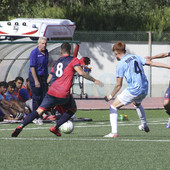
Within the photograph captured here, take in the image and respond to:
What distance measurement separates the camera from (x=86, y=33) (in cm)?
2925

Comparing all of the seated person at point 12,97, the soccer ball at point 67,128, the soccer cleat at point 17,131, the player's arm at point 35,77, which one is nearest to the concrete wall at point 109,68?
the seated person at point 12,97

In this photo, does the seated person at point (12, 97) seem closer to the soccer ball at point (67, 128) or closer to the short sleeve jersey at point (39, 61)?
the short sleeve jersey at point (39, 61)

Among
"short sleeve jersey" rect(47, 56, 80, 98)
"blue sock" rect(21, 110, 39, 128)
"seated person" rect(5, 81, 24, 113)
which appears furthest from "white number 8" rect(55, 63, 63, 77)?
"seated person" rect(5, 81, 24, 113)

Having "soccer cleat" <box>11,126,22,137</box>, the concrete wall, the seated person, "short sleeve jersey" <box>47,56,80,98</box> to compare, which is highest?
"short sleeve jersey" <box>47,56,80,98</box>

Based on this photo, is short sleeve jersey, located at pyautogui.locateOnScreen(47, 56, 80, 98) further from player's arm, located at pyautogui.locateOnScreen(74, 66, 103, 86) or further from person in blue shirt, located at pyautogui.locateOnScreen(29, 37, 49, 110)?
person in blue shirt, located at pyautogui.locateOnScreen(29, 37, 49, 110)

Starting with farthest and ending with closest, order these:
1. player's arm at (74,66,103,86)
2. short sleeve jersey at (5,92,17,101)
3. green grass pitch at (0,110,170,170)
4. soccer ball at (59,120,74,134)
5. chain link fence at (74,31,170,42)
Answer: chain link fence at (74,31,170,42)
short sleeve jersey at (5,92,17,101)
soccer ball at (59,120,74,134)
player's arm at (74,66,103,86)
green grass pitch at (0,110,170,170)

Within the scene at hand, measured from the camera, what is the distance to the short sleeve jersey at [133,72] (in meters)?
10.8

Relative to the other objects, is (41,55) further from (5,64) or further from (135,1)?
(135,1)

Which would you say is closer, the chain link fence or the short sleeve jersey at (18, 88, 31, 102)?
the short sleeve jersey at (18, 88, 31, 102)

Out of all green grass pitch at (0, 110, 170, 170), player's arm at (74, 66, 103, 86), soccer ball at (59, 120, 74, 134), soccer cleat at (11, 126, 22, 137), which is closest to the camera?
green grass pitch at (0, 110, 170, 170)

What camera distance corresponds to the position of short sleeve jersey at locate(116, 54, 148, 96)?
1084cm

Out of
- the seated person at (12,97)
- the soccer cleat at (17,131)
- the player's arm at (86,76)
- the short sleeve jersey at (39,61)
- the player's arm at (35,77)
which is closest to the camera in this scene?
the player's arm at (86,76)

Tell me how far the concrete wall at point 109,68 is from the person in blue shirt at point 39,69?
46.4 ft

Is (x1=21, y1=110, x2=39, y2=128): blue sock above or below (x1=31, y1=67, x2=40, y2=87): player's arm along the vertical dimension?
above
